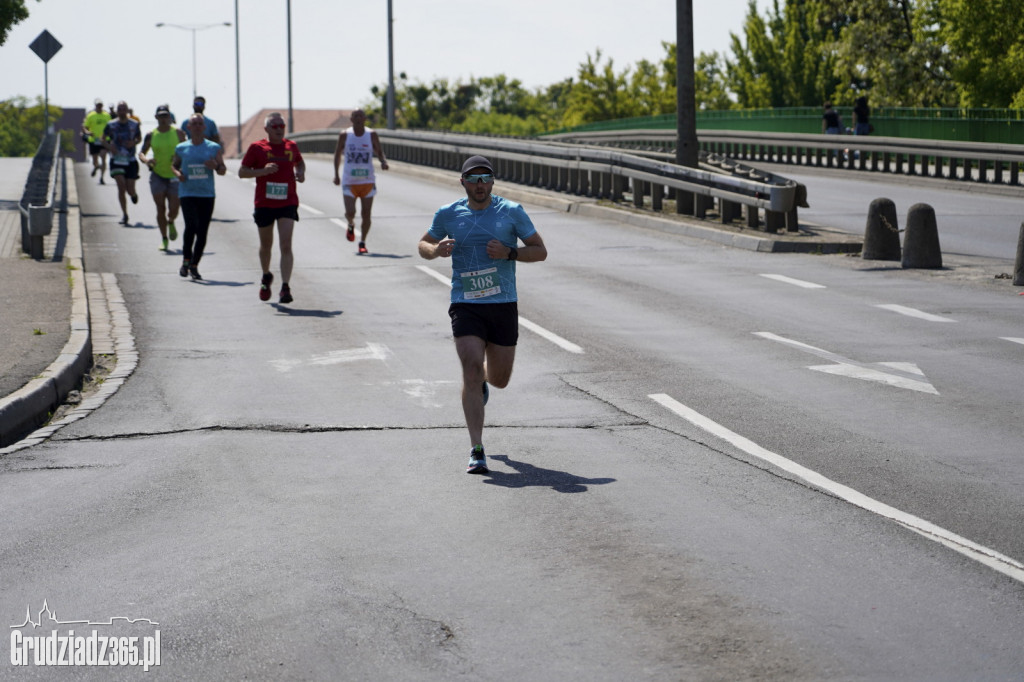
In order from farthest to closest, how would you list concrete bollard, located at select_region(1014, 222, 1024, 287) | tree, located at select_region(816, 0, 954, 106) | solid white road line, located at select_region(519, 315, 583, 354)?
tree, located at select_region(816, 0, 954, 106) < concrete bollard, located at select_region(1014, 222, 1024, 287) < solid white road line, located at select_region(519, 315, 583, 354)

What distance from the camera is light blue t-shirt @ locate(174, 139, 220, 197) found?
16438 mm

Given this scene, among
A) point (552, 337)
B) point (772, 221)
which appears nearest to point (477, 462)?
point (552, 337)

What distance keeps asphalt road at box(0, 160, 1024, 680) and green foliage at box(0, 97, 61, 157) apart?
159 m

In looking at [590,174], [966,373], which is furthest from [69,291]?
[590,174]

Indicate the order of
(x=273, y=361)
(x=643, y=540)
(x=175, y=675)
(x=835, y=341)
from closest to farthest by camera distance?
(x=175, y=675), (x=643, y=540), (x=273, y=361), (x=835, y=341)

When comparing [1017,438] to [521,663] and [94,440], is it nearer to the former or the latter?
[521,663]

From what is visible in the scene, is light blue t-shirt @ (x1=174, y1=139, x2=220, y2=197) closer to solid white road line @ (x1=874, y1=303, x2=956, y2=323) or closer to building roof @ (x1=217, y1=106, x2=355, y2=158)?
solid white road line @ (x1=874, y1=303, x2=956, y2=323)

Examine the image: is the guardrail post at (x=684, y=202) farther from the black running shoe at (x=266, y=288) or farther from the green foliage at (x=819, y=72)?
the green foliage at (x=819, y=72)

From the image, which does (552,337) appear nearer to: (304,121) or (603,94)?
(603,94)

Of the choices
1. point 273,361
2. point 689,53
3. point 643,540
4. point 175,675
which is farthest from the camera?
point 689,53

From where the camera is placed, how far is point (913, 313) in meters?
14.1

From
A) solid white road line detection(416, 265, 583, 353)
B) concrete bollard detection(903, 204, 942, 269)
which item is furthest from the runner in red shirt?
concrete bollard detection(903, 204, 942, 269)

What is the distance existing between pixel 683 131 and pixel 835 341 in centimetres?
1316

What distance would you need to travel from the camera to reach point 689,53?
80.8 ft
